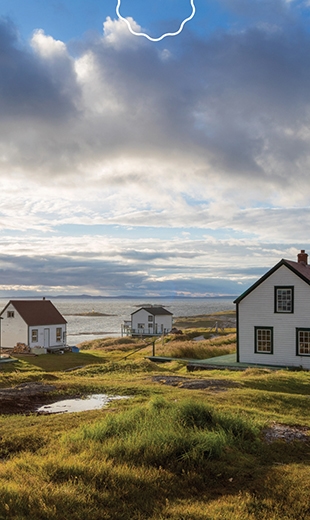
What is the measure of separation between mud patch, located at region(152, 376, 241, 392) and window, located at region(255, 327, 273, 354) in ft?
36.9

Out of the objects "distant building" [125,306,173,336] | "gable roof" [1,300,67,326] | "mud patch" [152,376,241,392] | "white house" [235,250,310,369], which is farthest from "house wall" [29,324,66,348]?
"mud patch" [152,376,241,392]

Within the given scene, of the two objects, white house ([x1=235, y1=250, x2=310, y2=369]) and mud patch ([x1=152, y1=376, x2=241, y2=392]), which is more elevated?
white house ([x1=235, y1=250, x2=310, y2=369])

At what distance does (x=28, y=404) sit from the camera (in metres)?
15.9

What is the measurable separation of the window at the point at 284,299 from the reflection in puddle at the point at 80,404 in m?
17.4

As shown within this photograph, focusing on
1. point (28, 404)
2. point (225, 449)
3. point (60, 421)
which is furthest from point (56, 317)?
point (225, 449)

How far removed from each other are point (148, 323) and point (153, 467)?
2853 inches

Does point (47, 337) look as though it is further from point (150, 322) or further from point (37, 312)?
point (150, 322)

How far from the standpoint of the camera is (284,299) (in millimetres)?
31328

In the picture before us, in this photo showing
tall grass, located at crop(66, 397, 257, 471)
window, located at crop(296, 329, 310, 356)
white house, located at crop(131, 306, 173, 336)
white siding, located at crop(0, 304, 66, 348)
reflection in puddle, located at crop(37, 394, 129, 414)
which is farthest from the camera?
white house, located at crop(131, 306, 173, 336)

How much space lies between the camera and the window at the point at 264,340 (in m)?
31.7

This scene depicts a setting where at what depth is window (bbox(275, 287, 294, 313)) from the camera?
31.0 meters

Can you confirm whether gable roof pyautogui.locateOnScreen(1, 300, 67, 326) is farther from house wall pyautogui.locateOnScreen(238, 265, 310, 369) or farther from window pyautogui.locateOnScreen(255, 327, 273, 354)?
window pyautogui.locateOnScreen(255, 327, 273, 354)

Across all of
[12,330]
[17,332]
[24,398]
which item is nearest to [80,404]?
[24,398]

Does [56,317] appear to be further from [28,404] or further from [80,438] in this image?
[80,438]
